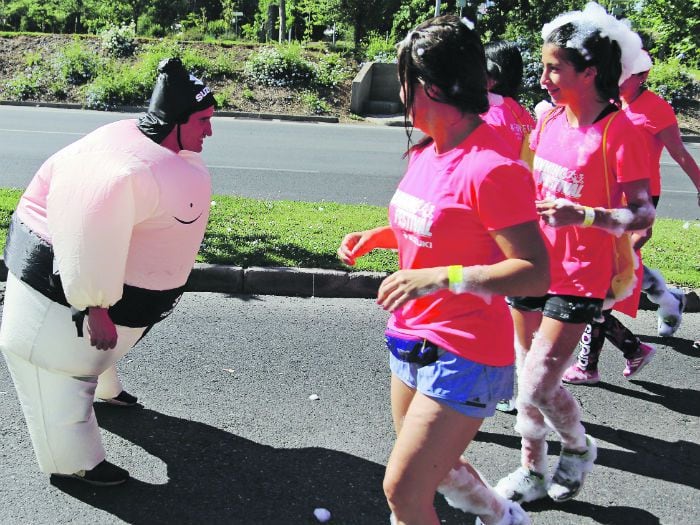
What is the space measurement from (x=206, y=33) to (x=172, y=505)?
24434mm

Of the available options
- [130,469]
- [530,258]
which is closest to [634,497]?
[530,258]

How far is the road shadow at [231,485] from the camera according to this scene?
134 inches

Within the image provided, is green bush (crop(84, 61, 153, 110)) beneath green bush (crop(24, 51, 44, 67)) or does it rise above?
beneath

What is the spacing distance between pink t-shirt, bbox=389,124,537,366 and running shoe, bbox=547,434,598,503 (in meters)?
1.19

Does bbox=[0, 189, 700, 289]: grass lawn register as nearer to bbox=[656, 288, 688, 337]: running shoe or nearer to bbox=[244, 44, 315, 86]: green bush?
bbox=[656, 288, 688, 337]: running shoe

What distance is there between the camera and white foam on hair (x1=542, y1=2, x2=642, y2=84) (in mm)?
3266

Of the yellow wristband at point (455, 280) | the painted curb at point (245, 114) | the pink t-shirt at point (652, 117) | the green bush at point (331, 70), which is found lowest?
the painted curb at point (245, 114)

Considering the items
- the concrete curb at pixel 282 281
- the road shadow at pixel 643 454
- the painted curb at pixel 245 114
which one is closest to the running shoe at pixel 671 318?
the road shadow at pixel 643 454

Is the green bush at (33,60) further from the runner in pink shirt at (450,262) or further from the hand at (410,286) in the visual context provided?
the hand at (410,286)

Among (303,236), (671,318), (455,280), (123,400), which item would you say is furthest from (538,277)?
(303,236)

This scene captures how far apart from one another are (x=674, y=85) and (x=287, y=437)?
1945 cm

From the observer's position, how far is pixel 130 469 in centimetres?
369

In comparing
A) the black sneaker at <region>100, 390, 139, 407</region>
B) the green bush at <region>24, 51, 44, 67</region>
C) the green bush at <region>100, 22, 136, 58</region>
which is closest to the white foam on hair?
the black sneaker at <region>100, 390, 139, 407</region>

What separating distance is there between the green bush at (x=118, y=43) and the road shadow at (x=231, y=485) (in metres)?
19.5
